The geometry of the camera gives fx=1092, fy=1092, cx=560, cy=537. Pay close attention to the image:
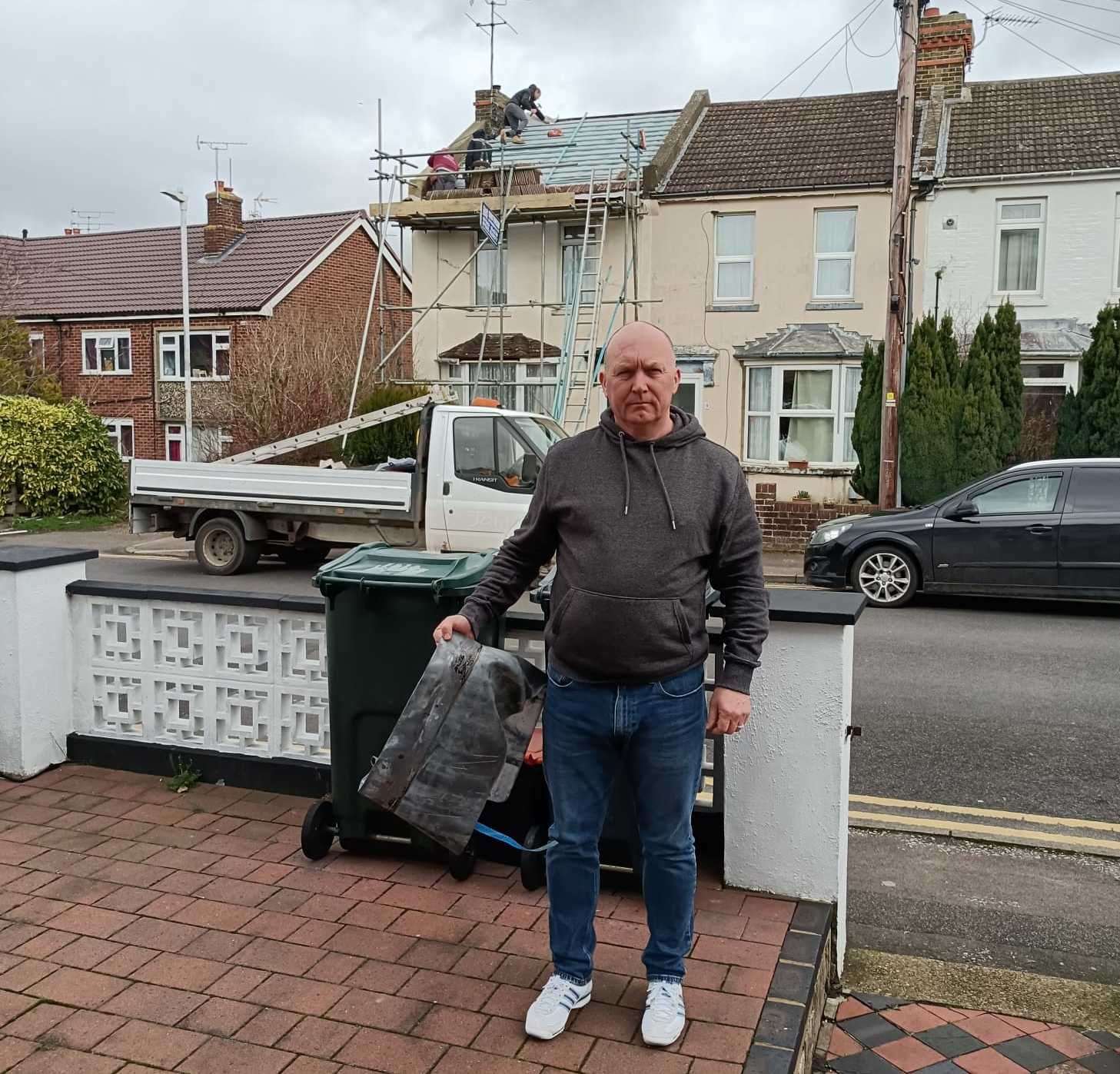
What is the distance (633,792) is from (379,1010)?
3.05ft

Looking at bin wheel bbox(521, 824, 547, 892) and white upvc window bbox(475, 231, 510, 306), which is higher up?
white upvc window bbox(475, 231, 510, 306)

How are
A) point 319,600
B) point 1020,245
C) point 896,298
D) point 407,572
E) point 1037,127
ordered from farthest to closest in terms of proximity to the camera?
point 1037,127
point 1020,245
point 896,298
point 319,600
point 407,572

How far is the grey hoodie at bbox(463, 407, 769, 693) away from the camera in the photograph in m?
2.83

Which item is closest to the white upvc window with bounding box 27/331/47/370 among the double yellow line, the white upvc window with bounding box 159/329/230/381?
the white upvc window with bounding box 159/329/230/381

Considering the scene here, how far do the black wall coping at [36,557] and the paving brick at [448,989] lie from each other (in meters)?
2.65

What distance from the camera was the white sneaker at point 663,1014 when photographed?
9.37 feet

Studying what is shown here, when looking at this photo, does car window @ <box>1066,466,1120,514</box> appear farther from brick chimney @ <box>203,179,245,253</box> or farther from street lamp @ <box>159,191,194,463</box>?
brick chimney @ <box>203,179,245,253</box>

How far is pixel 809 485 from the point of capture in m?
19.4

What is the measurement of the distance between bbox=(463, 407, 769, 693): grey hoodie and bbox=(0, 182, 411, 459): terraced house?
2457 cm

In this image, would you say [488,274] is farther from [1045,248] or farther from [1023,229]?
[1045,248]

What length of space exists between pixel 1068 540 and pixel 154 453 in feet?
81.3

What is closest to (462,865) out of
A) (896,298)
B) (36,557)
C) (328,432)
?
(36,557)

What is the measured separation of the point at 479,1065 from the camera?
2.78m

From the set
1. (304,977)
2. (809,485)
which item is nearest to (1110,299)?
(809,485)
